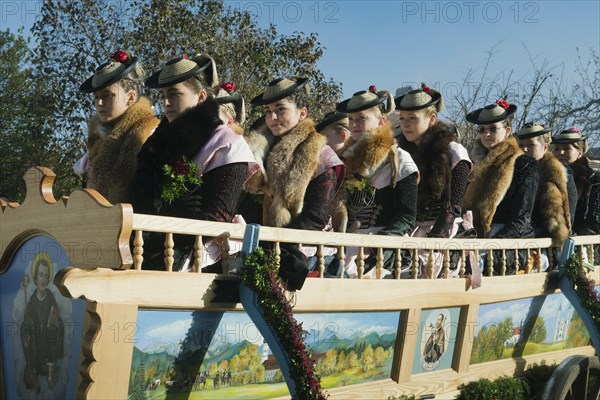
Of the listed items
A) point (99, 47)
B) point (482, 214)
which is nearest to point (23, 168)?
point (99, 47)

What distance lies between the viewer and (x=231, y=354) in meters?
4.66

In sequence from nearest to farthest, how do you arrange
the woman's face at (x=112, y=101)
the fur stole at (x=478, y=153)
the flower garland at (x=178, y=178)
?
the flower garland at (x=178, y=178)
the woman's face at (x=112, y=101)
the fur stole at (x=478, y=153)

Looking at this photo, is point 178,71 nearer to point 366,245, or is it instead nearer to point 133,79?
point 133,79

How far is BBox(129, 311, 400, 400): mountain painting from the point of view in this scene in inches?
170

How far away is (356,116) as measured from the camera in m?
6.68

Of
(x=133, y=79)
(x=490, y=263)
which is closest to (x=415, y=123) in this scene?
(x=490, y=263)

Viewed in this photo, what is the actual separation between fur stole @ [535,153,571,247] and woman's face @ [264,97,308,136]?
322 cm

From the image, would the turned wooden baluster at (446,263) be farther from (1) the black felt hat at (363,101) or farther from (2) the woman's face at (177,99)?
(2) the woman's face at (177,99)

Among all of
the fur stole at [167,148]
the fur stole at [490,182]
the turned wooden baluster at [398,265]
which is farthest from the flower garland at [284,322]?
the fur stole at [490,182]

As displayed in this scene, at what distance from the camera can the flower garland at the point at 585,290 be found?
23.3 feet

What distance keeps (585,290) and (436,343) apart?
1.75 meters

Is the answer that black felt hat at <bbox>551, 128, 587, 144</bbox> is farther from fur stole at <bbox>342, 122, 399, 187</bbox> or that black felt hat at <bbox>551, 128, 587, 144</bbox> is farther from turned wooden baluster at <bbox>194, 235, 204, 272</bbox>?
turned wooden baluster at <bbox>194, 235, 204, 272</bbox>

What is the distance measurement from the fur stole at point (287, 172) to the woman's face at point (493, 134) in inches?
107

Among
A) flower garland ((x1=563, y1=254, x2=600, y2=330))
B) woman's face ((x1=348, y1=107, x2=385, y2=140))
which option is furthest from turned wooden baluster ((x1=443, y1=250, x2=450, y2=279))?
flower garland ((x1=563, y1=254, x2=600, y2=330))
